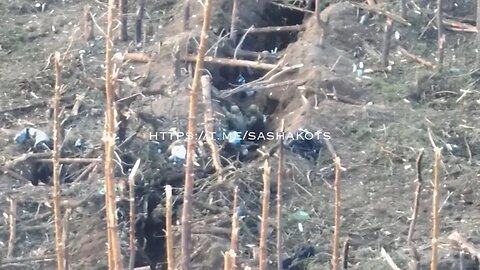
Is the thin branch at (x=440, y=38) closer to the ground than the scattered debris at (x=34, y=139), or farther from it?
farther from it

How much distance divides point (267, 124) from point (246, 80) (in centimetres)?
40

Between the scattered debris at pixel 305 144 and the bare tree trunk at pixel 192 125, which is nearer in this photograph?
the bare tree trunk at pixel 192 125

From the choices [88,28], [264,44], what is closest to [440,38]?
[264,44]

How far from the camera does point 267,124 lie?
4.93 metres

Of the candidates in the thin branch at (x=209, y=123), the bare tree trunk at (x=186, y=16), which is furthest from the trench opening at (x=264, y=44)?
the thin branch at (x=209, y=123)

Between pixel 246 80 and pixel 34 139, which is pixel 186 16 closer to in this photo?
pixel 246 80

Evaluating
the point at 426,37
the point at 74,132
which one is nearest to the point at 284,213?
the point at 74,132

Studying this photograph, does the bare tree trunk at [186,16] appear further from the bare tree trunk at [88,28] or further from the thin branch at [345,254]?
the thin branch at [345,254]

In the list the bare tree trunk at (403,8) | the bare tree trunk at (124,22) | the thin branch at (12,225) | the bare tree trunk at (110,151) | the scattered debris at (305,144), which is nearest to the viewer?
the bare tree trunk at (110,151)

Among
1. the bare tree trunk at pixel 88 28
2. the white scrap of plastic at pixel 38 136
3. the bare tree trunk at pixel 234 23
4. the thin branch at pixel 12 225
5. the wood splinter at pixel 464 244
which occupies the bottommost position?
the thin branch at pixel 12 225

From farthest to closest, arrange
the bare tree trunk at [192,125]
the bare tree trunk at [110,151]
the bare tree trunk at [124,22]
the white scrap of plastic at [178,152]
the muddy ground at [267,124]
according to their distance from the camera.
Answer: the bare tree trunk at [124,22] → the white scrap of plastic at [178,152] → the muddy ground at [267,124] → the bare tree trunk at [192,125] → the bare tree trunk at [110,151]

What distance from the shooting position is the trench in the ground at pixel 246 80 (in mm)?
3895

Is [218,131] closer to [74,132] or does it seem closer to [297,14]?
[74,132]

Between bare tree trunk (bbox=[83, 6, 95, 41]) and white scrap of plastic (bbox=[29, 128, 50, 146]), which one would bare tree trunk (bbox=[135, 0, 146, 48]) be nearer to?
bare tree trunk (bbox=[83, 6, 95, 41])
